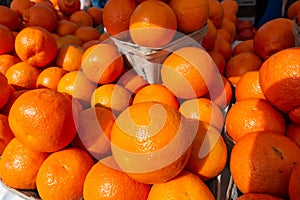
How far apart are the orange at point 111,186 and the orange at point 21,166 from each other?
18 cm

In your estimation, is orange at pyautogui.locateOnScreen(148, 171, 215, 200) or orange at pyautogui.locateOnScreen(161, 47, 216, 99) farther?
orange at pyautogui.locateOnScreen(161, 47, 216, 99)

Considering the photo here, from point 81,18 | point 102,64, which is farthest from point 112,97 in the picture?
point 81,18

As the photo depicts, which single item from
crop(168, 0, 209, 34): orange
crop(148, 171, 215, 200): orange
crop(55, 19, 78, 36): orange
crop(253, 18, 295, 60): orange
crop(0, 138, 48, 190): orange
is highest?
crop(168, 0, 209, 34): orange

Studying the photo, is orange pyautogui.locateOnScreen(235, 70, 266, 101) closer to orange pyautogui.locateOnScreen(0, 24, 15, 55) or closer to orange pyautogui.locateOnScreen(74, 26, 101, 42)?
orange pyautogui.locateOnScreen(74, 26, 101, 42)

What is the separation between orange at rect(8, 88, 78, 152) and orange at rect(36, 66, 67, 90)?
350 mm

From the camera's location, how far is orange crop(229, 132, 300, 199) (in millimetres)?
708

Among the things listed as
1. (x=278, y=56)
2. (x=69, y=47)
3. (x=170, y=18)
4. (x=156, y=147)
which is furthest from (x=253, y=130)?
(x=69, y=47)

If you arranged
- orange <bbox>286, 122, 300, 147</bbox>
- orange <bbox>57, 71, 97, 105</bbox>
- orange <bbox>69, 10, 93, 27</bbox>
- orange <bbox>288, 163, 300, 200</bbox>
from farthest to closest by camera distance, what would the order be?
orange <bbox>69, 10, 93, 27</bbox>, orange <bbox>57, 71, 97, 105</bbox>, orange <bbox>286, 122, 300, 147</bbox>, orange <bbox>288, 163, 300, 200</bbox>

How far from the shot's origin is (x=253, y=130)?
2.82 feet

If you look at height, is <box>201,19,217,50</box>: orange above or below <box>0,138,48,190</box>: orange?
above

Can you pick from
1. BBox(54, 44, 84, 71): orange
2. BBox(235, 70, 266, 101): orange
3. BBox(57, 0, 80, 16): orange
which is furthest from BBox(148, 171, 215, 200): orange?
BBox(57, 0, 80, 16): orange

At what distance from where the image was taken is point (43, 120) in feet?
2.54

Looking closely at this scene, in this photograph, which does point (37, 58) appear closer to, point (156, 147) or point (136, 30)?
point (136, 30)

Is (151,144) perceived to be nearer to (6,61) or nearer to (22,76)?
(22,76)
